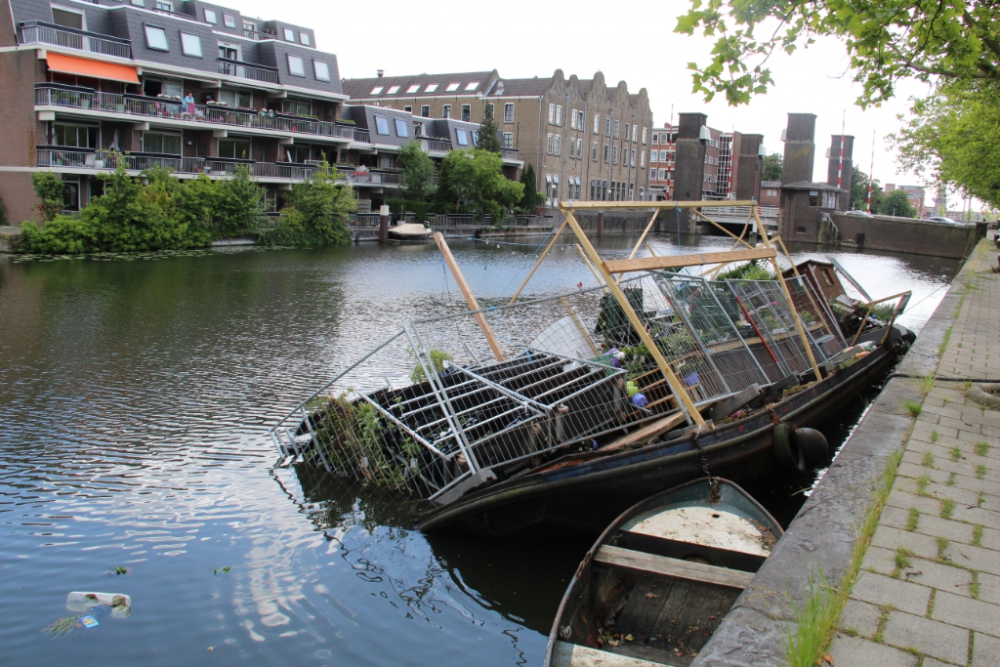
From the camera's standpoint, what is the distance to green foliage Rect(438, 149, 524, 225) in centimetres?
5162

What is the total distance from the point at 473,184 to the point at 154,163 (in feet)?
73.4

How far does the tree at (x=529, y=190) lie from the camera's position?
61.3m

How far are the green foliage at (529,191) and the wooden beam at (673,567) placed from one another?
5629cm

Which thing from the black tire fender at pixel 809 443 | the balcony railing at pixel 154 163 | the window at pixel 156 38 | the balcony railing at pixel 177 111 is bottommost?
the black tire fender at pixel 809 443

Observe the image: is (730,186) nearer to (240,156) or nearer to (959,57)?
(240,156)

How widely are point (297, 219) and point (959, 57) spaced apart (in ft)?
112

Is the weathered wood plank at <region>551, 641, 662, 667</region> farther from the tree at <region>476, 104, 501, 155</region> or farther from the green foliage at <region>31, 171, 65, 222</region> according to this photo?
the tree at <region>476, 104, 501, 155</region>

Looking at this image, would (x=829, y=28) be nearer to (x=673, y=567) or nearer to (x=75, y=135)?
(x=673, y=567)

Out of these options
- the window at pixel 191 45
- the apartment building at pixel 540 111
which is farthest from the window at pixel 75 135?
the apartment building at pixel 540 111

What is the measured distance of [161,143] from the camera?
3744cm

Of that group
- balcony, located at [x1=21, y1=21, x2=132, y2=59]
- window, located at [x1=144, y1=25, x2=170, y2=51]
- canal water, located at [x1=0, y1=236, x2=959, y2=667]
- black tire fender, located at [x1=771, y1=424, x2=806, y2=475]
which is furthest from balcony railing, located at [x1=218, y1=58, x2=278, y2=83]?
black tire fender, located at [x1=771, y1=424, x2=806, y2=475]

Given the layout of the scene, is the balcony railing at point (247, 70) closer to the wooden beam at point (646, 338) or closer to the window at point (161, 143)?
the window at point (161, 143)

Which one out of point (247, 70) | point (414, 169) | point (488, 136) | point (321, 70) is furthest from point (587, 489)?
point (488, 136)

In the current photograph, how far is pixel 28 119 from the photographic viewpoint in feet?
107
